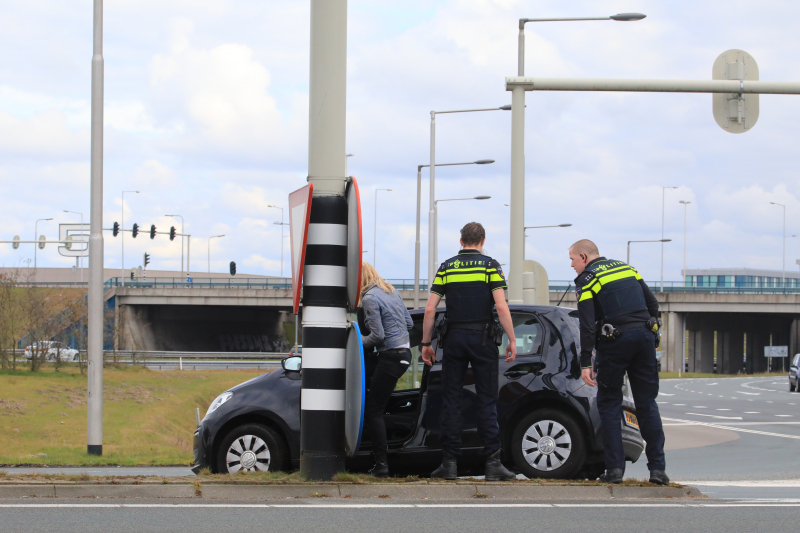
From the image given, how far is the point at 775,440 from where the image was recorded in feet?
56.0

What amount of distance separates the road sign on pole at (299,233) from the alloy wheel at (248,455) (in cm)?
139

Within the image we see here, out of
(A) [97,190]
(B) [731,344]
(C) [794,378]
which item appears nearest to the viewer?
(A) [97,190]

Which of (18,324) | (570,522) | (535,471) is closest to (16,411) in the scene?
(18,324)

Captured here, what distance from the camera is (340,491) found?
6.88m

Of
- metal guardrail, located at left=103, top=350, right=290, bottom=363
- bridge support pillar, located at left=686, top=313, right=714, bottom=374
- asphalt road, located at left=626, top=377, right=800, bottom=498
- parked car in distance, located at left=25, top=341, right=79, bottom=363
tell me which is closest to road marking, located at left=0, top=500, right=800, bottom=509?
asphalt road, located at left=626, top=377, right=800, bottom=498

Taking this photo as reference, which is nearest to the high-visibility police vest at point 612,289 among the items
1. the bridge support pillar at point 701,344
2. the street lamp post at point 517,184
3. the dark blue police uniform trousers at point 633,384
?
the dark blue police uniform trousers at point 633,384

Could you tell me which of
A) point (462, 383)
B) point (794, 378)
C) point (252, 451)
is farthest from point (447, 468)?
point (794, 378)

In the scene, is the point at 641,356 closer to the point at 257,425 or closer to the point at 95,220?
the point at 257,425

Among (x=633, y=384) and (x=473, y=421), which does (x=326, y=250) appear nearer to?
(x=473, y=421)

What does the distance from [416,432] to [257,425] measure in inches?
51.7

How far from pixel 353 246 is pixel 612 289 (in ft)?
6.59

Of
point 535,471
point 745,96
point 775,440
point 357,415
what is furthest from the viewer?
point 775,440

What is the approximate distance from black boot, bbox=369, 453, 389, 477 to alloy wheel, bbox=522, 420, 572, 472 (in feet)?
3.69

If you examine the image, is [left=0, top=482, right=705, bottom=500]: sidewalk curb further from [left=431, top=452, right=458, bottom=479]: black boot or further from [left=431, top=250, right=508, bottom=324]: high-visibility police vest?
[left=431, top=250, right=508, bottom=324]: high-visibility police vest
